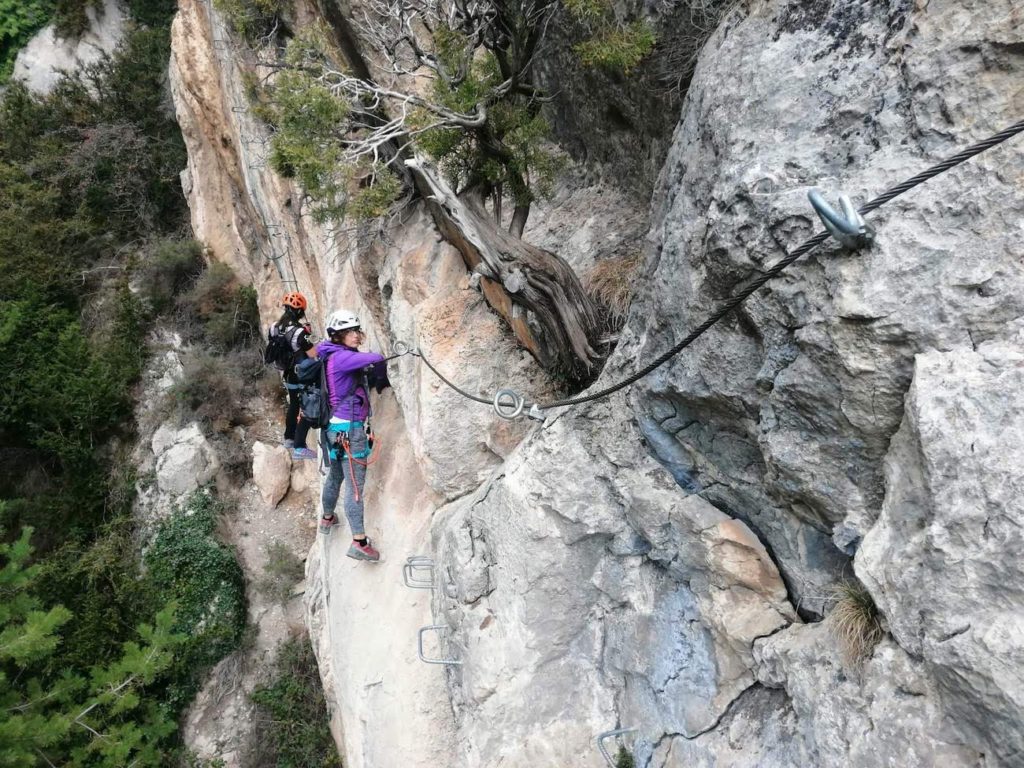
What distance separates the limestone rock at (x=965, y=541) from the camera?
6.88ft

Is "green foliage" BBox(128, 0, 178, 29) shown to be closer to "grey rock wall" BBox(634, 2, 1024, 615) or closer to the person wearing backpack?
the person wearing backpack

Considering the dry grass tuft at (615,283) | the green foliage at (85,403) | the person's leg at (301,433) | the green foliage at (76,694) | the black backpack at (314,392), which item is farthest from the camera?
the green foliage at (85,403)

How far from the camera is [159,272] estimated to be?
12734 millimetres

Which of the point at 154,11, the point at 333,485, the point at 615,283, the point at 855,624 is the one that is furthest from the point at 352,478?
the point at 154,11

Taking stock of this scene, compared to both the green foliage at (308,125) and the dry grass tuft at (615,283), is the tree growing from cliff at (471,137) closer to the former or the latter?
the green foliage at (308,125)

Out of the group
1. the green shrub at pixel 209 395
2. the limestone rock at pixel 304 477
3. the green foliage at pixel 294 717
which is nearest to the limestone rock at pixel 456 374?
→ the limestone rock at pixel 304 477

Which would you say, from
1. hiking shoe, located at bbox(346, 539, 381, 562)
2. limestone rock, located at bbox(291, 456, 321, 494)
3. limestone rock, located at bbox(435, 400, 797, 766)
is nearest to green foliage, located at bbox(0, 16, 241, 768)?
limestone rock, located at bbox(291, 456, 321, 494)

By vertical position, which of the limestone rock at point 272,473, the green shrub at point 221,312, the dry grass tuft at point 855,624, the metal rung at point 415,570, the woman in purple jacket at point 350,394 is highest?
the green shrub at point 221,312

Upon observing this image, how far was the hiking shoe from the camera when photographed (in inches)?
252

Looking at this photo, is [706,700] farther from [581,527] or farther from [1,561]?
[1,561]

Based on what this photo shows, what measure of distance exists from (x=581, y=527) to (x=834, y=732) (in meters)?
1.91

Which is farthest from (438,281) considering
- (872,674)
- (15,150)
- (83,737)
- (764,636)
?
(15,150)

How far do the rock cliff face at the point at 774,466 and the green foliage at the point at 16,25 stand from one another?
17019 mm

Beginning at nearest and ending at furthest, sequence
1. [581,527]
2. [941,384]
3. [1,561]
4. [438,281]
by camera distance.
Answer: [941,384] → [581,527] → [438,281] → [1,561]
